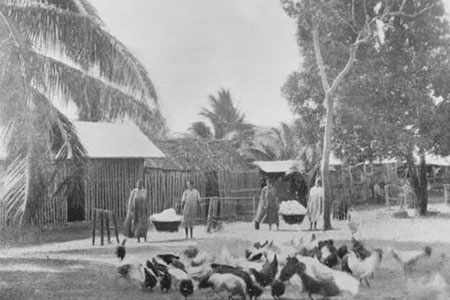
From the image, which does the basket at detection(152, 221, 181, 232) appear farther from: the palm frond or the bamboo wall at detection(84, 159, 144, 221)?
the palm frond

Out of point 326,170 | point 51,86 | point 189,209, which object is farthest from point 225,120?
point 51,86

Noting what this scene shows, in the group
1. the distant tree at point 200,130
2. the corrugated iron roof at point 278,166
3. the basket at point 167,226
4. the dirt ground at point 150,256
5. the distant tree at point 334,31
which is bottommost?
the dirt ground at point 150,256

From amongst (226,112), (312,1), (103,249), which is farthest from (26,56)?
(226,112)

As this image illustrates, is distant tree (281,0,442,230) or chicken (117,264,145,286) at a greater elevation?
distant tree (281,0,442,230)

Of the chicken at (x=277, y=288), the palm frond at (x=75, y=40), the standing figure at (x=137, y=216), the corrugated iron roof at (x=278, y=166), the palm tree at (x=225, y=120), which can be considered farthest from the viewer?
the corrugated iron roof at (x=278, y=166)

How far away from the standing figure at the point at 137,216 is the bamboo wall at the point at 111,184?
2.51 m

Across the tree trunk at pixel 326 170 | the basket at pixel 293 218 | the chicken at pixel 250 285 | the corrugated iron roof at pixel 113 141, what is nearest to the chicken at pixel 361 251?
the chicken at pixel 250 285

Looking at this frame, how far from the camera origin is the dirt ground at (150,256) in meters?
7.70

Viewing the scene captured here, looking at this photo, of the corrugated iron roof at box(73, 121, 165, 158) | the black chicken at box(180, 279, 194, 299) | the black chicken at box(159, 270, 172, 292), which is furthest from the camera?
the corrugated iron roof at box(73, 121, 165, 158)

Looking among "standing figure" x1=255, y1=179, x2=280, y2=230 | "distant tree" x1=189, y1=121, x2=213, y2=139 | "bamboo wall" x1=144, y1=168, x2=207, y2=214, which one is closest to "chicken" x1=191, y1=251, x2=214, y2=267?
"standing figure" x1=255, y1=179, x2=280, y2=230

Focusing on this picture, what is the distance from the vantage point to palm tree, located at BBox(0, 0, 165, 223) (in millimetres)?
7879

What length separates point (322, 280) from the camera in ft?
22.5

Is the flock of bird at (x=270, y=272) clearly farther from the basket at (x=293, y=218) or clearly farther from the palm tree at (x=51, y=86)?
the basket at (x=293, y=218)

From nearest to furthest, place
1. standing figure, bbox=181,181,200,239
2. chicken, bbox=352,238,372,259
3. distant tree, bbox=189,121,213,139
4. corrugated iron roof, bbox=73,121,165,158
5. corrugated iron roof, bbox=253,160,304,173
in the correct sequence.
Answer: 1. chicken, bbox=352,238,372,259
2. standing figure, bbox=181,181,200,239
3. corrugated iron roof, bbox=73,121,165,158
4. corrugated iron roof, bbox=253,160,304,173
5. distant tree, bbox=189,121,213,139
